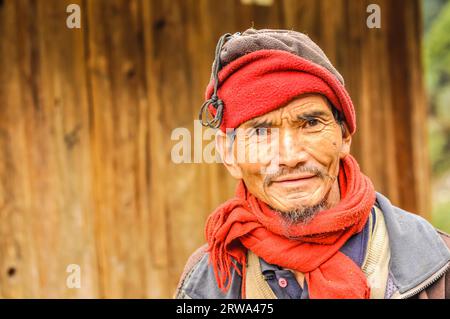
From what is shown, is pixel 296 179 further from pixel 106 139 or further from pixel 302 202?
pixel 106 139

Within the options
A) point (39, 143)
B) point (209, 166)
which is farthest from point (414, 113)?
point (39, 143)

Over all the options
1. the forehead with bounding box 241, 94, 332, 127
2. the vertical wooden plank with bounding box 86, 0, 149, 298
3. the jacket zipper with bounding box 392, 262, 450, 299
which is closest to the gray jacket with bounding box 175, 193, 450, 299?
the jacket zipper with bounding box 392, 262, 450, 299

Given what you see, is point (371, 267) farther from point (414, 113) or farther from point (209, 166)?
point (414, 113)

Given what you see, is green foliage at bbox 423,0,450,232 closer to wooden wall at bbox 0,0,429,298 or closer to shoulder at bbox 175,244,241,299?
wooden wall at bbox 0,0,429,298

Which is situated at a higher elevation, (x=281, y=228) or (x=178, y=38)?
(x=178, y=38)

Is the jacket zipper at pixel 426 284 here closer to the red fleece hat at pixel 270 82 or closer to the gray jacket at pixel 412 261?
the gray jacket at pixel 412 261

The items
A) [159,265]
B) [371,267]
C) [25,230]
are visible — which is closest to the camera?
[371,267]

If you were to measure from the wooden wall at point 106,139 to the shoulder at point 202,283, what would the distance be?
147 cm

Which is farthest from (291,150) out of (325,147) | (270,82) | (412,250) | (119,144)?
(119,144)

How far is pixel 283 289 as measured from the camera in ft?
7.00

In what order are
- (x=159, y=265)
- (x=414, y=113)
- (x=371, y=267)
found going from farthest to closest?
1. (x=414, y=113)
2. (x=159, y=265)
3. (x=371, y=267)

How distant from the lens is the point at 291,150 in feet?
6.77

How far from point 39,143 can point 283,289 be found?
1.98 m

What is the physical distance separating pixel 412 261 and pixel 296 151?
1.65 feet
